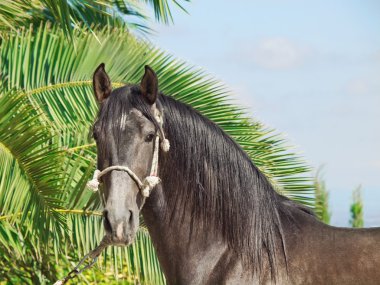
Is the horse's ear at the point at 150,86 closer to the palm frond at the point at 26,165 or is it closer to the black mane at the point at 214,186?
the black mane at the point at 214,186

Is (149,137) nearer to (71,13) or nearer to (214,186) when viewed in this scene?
(214,186)

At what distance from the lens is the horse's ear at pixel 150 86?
12.9 feet

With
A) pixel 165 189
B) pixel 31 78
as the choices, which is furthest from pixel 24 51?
pixel 165 189

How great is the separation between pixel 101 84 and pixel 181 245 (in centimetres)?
93

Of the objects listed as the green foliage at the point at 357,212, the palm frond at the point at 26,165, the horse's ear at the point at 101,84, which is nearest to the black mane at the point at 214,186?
the horse's ear at the point at 101,84

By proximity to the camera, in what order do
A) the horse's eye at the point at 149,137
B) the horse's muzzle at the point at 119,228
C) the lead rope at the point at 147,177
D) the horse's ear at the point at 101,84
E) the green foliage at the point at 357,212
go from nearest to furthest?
the horse's muzzle at the point at 119,228, the lead rope at the point at 147,177, the horse's eye at the point at 149,137, the horse's ear at the point at 101,84, the green foliage at the point at 357,212

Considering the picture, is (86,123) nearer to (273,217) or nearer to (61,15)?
(61,15)

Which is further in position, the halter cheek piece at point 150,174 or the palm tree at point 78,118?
the palm tree at point 78,118

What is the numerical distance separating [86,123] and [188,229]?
394 centimetres

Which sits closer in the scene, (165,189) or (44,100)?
(165,189)

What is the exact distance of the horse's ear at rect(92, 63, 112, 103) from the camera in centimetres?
405

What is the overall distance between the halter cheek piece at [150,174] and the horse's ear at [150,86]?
8cm

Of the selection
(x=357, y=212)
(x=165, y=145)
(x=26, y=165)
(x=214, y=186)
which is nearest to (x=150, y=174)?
(x=165, y=145)

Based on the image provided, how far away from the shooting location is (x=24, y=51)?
8.39 meters
